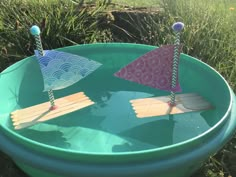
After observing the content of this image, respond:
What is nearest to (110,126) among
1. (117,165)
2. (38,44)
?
(38,44)

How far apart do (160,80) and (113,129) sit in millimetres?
269

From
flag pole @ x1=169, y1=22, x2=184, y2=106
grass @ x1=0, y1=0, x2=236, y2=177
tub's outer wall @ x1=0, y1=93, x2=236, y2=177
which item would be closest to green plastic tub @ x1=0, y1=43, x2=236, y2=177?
tub's outer wall @ x1=0, y1=93, x2=236, y2=177

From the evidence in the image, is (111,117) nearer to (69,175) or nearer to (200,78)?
(200,78)

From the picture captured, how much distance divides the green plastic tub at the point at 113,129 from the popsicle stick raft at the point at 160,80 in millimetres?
58

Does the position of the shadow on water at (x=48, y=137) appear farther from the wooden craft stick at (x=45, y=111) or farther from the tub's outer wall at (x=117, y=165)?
the tub's outer wall at (x=117, y=165)

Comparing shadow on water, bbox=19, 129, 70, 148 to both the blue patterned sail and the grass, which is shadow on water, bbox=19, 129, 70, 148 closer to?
the blue patterned sail

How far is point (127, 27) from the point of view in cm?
243

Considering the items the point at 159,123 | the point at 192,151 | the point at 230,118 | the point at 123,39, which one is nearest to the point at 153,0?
the point at 123,39

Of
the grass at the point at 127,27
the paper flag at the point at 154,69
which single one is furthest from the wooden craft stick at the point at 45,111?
the grass at the point at 127,27

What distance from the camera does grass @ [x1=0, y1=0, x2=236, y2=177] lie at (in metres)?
2.00

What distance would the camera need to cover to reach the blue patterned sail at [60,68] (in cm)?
148

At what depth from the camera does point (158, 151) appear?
1.01m

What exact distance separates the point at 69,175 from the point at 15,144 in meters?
0.21

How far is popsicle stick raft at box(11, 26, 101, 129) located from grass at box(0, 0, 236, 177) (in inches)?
24.5
